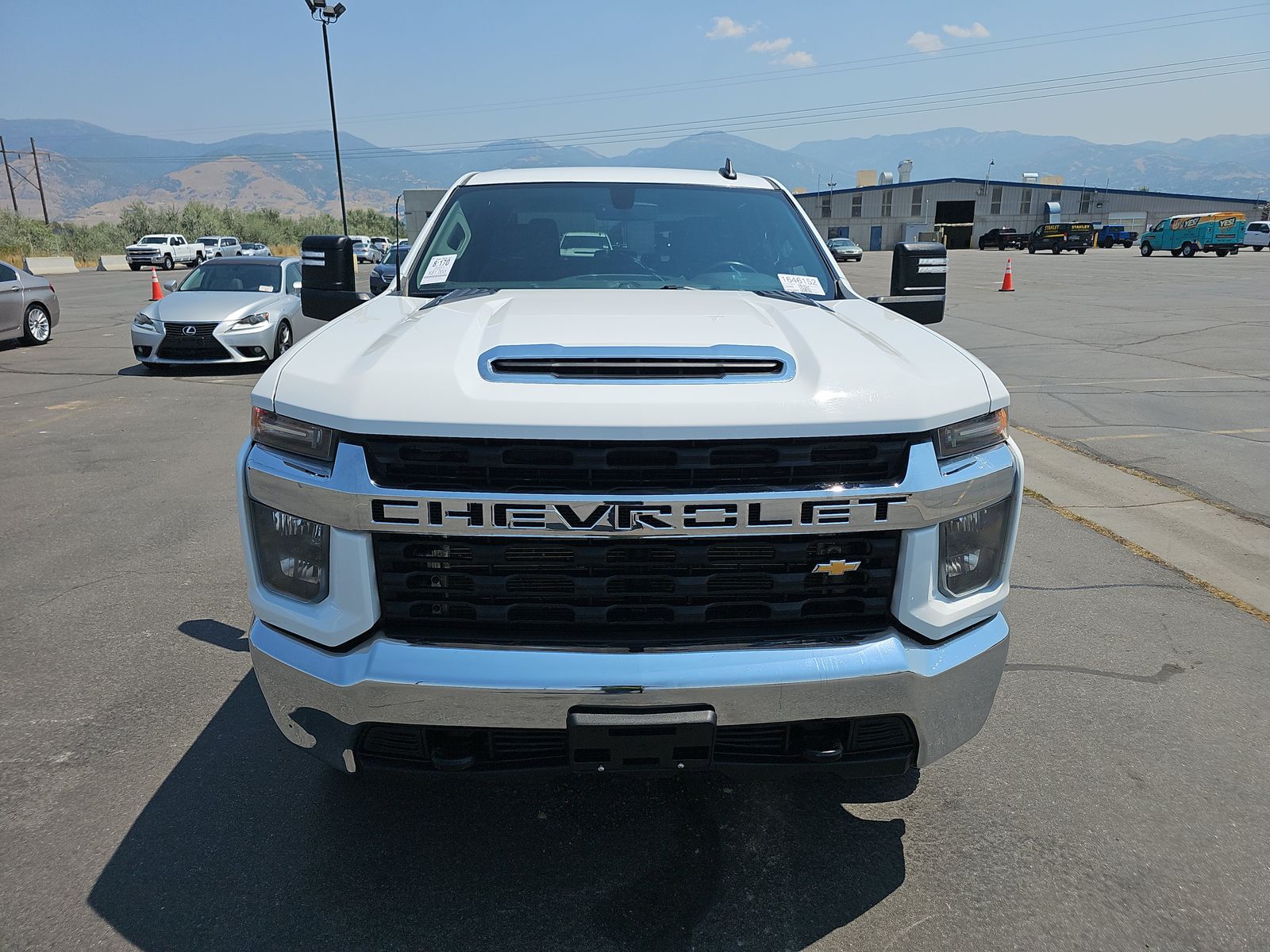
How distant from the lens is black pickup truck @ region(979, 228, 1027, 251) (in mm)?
60656

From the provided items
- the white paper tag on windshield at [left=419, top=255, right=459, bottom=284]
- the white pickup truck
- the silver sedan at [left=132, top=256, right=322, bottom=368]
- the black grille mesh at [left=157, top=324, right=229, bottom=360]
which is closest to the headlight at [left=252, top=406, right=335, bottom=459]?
the white paper tag on windshield at [left=419, top=255, right=459, bottom=284]

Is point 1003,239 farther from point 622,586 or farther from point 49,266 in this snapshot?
point 622,586

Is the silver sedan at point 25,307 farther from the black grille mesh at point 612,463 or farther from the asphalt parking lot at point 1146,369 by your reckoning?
the black grille mesh at point 612,463

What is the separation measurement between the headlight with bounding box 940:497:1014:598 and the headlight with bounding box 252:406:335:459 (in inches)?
59.9

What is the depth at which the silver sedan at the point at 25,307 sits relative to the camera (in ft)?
47.2

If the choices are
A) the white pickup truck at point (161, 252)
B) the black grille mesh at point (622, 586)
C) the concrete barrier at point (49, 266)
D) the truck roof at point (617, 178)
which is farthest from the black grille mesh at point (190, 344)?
the white pickup truck at point (161, 252)

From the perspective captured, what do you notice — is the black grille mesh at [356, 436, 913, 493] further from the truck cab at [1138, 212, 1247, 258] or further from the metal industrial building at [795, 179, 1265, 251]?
the metal industrial building at [795, 179, 1265, 251]

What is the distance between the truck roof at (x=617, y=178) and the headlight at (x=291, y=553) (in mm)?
Answer: 2344

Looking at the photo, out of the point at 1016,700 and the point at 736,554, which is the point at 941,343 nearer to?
the point at 736,554

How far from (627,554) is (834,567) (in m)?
0.51

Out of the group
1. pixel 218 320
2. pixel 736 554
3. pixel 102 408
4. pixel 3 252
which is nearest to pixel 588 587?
pixel 736 554

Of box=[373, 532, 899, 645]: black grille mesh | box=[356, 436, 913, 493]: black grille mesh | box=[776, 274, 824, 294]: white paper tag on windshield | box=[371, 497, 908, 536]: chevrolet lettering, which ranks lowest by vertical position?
box=[373, 532, 899, 645]: black grille mesh

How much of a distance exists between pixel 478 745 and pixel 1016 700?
2271mm

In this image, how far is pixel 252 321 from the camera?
1202cm
